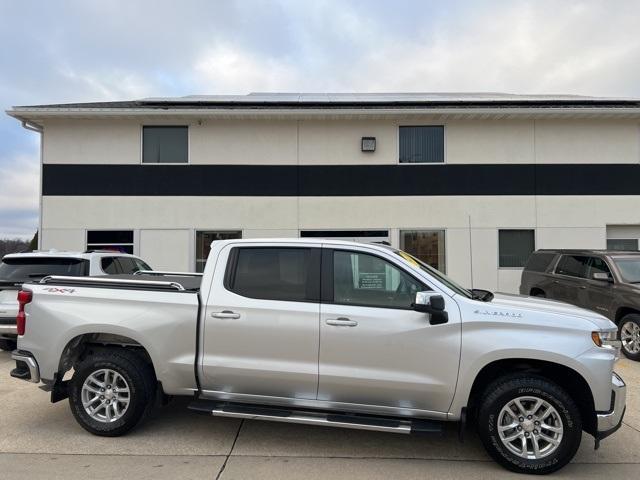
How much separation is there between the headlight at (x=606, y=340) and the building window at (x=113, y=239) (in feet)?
38.6

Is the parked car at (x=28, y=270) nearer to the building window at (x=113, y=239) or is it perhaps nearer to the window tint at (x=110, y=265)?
the window tint at (x=110, y=265)

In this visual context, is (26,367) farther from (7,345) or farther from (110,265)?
(7,345)

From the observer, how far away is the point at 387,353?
4.08 metres

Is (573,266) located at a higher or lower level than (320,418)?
higher

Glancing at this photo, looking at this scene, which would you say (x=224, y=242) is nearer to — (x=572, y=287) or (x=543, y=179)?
(x=572, y=287)

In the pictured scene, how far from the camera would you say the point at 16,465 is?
156 inches

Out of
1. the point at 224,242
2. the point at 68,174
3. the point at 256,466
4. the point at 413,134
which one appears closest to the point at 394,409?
the point at 256,466

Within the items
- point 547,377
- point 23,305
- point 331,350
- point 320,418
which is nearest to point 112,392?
point 23,305

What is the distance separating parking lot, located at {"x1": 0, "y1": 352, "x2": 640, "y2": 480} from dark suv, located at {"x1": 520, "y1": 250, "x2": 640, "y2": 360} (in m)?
Answer: 3.27

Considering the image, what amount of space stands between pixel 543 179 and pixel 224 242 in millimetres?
11155

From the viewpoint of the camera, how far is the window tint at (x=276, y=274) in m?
4.39

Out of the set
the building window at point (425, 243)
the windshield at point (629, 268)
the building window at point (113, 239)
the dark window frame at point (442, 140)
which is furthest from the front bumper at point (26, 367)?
the dark window frame at point (442, 140)

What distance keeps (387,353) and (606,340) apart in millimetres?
1845

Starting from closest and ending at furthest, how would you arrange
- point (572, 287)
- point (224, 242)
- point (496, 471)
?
point (496, 471) → point (224, 242) → point (572, 287)
